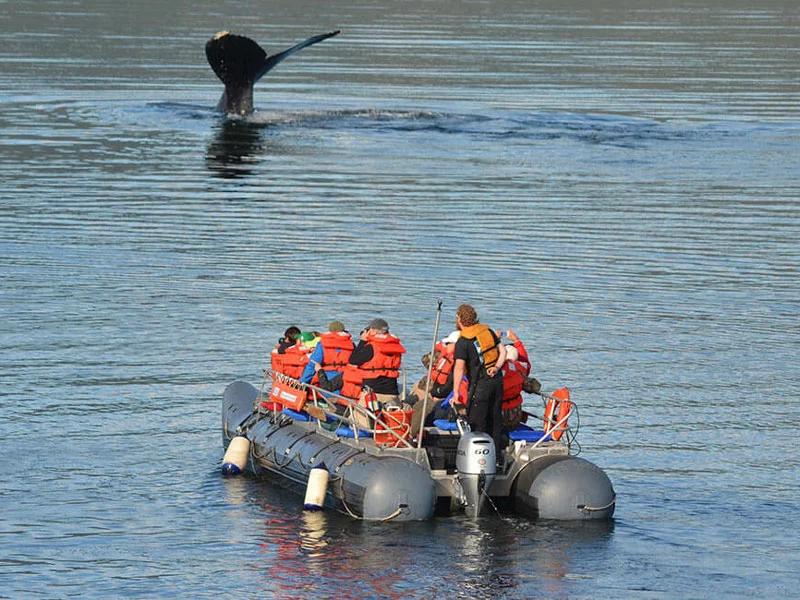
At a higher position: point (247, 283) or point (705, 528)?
point (247, 283)

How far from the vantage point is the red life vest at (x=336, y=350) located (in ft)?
87.1

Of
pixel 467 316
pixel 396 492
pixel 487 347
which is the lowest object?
pixel 396 492

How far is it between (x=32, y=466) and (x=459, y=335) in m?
7.52

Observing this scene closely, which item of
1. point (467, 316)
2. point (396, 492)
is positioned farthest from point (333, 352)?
point (396, 492)

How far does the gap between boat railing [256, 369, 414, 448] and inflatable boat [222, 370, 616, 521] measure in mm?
22

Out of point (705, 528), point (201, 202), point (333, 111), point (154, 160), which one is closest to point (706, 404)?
point (705, 528)

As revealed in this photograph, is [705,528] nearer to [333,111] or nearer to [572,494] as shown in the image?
[572,494]

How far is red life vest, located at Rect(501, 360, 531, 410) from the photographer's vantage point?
25078mm

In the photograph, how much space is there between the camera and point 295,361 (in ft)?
87.5

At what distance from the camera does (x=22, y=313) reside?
37250mm

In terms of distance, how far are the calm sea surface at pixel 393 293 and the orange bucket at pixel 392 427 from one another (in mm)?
1341

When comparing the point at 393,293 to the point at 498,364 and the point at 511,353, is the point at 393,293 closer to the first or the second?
the point at 511,353

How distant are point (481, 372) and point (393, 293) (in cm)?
1529

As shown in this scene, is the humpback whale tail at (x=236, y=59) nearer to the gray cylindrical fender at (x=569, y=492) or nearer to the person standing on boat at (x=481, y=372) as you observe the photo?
the person standing on boat at (x=481, y=372)
